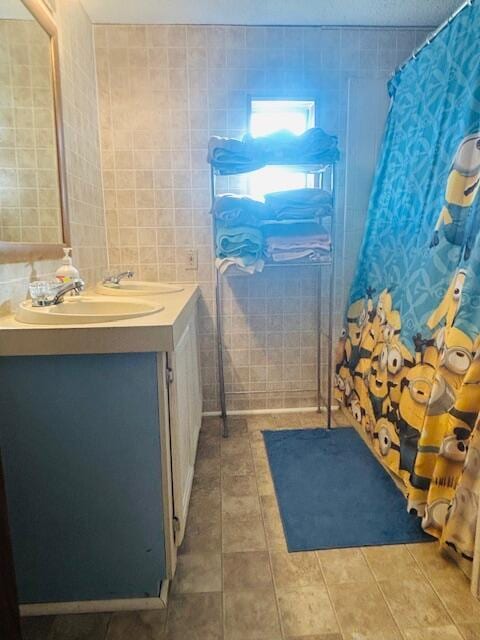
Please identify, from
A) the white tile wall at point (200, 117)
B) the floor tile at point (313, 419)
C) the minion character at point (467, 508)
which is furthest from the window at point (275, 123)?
the minion character at point (467, 508)

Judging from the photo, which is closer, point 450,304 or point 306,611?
point 306,611

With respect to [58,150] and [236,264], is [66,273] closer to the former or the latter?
[58,150]

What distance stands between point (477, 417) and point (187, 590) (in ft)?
3.47

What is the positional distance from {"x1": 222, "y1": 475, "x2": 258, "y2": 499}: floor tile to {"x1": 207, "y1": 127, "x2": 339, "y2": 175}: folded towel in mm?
1546

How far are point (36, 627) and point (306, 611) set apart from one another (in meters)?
0.79

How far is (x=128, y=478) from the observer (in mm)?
1124

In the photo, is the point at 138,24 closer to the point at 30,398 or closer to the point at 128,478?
the point at 30,398

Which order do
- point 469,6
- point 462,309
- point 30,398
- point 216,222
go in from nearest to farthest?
point 30,398 < point 462,309 < point 469,6 < point 216,222

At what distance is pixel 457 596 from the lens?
4.04ft

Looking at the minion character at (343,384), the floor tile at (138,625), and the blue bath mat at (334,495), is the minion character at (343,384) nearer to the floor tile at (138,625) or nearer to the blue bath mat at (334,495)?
the blue bath mat at (334,495)

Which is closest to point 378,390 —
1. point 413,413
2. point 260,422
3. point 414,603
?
point 413,413

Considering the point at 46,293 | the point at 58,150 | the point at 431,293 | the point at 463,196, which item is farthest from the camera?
the point at 58,150

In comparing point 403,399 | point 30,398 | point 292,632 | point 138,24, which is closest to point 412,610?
point 292,632

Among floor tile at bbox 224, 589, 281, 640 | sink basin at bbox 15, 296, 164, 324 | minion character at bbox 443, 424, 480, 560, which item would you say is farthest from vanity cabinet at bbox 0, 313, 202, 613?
minion character at bbox 443, 424, 480, 560
